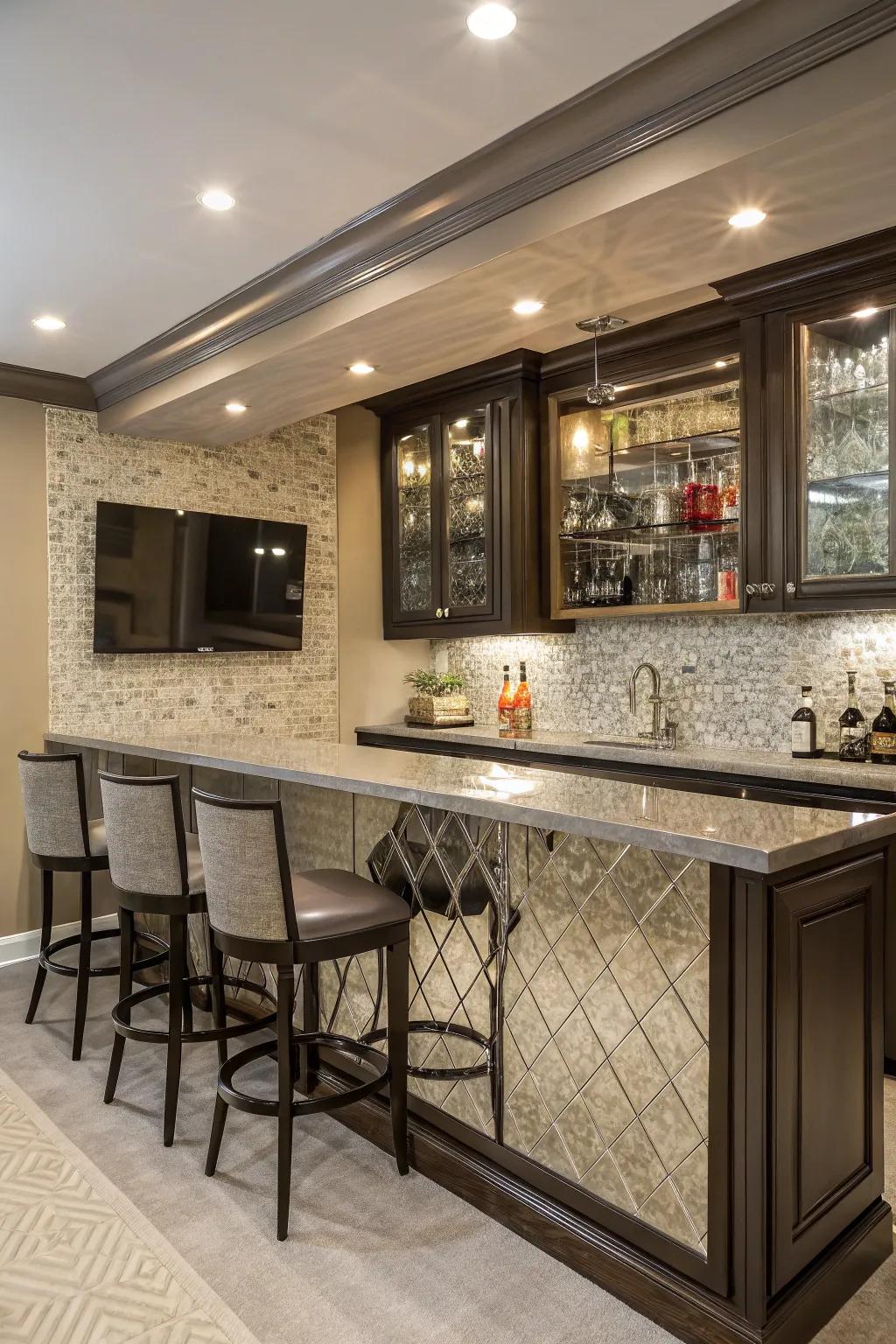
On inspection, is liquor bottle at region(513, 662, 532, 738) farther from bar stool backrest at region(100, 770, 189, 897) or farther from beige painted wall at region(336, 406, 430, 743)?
bar stool backrest at region(100, 770, 189, 897)

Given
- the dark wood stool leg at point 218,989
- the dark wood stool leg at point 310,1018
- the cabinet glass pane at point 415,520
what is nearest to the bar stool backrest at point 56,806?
the dark wood stool leg at point 218,989

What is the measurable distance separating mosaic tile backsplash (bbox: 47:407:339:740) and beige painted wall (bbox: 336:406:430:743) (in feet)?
0.22

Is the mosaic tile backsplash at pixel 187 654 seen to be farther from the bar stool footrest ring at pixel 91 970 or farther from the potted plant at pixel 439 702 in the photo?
the bar stool footrest ring at pixel 91 970

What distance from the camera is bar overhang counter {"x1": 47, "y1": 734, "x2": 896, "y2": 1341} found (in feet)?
5.91

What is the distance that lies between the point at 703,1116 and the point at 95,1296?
4.48 ft

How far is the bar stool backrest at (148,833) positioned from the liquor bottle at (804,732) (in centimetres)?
242

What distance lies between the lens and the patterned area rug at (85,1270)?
1.92m

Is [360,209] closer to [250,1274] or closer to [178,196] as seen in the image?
[178,196]

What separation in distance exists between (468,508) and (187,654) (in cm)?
164

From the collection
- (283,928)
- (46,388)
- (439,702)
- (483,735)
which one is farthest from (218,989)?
(46,388)

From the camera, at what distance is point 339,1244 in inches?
86.0

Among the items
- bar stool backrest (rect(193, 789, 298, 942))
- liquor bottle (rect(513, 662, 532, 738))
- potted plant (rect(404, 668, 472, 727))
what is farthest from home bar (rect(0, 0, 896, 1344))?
potted plant (rect(404, 668, 472, 727))

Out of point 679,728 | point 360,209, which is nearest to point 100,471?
point 360,209

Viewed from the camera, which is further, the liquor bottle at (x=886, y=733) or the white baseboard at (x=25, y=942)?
the white baseboard at (x=25, y=942)
